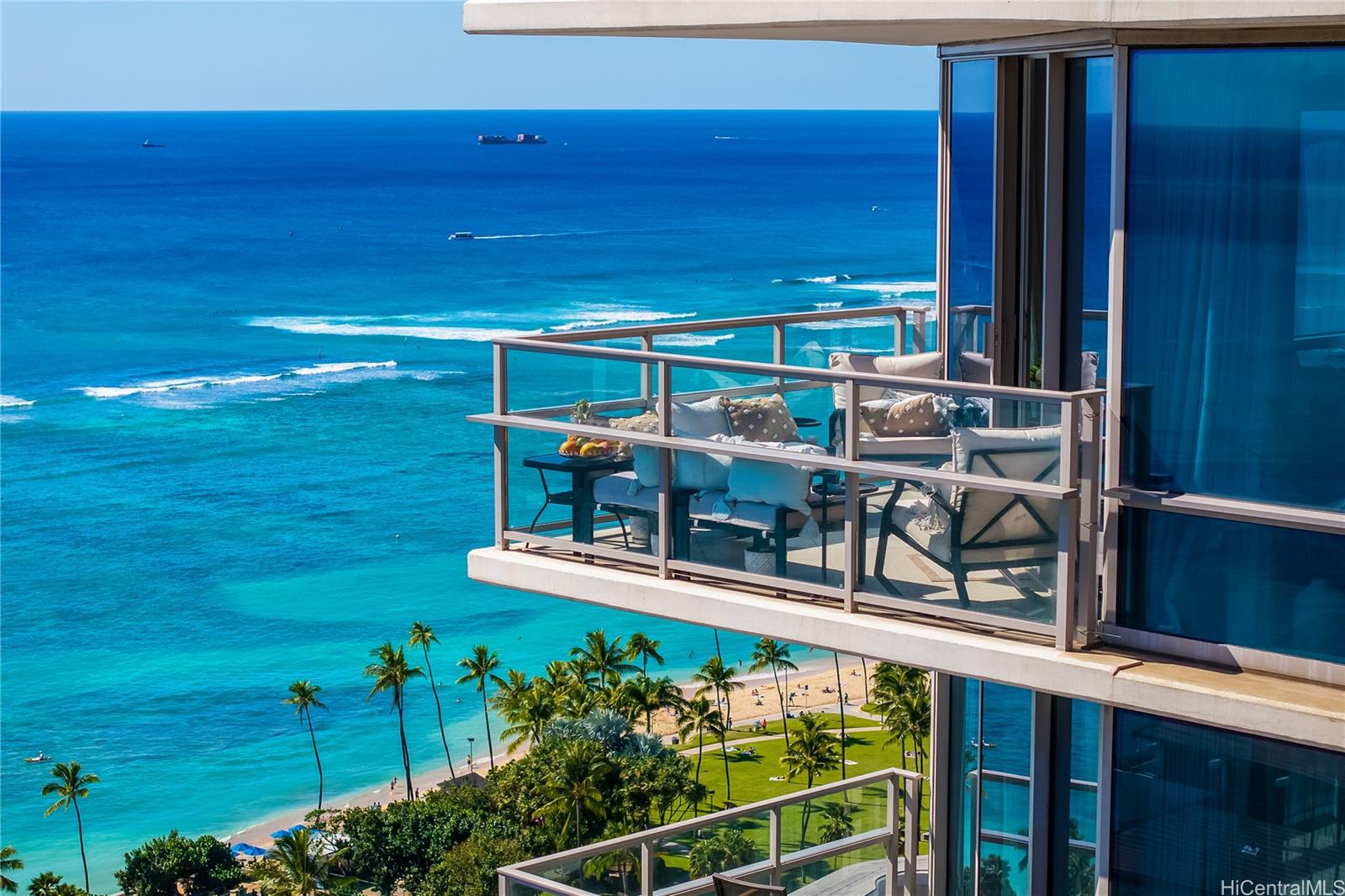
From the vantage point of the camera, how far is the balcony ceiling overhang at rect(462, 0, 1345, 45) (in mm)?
6590

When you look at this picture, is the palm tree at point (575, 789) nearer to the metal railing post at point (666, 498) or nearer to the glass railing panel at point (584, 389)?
the glass railing panel at point (584, 389)

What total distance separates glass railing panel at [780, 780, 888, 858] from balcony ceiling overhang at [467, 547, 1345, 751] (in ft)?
8.44

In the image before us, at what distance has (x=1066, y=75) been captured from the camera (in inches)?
319

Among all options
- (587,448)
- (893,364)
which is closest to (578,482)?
(587,448)

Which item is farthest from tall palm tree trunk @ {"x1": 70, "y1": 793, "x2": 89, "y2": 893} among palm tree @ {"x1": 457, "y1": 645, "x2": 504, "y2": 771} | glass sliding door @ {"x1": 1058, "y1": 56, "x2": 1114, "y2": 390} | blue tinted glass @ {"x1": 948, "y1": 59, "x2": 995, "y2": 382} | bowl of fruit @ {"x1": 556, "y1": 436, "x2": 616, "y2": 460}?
glass sliding door @ {"x1": 1058, "y1": 56, "x2": 1114, "y2": 390}

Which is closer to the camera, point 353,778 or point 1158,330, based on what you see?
point 1158,330

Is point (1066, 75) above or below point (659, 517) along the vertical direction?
above

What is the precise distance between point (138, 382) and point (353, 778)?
2075 inches

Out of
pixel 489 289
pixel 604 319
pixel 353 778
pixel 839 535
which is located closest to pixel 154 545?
pixel 353 778

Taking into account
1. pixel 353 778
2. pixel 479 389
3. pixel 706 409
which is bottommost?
pixel 353 778

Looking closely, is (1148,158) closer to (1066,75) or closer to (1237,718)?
(1066,75)

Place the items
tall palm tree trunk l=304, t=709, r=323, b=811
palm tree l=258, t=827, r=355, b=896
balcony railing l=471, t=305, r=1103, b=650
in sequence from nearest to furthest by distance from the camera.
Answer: balcony railing l=471, t=305, r=1103, b=650 < palm tree l=258, t=827, r=355, b=896 < tall palm tree trunk l=304, t=709, r=323, b=811

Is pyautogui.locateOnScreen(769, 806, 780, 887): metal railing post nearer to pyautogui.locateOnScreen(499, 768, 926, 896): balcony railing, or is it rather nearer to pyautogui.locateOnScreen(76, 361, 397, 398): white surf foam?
pyautogui.locateOnScreen(499, 768, 926, 896): balcony railing

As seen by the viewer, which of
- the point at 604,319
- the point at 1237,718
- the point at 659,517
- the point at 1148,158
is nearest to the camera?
the point at 1237,718
